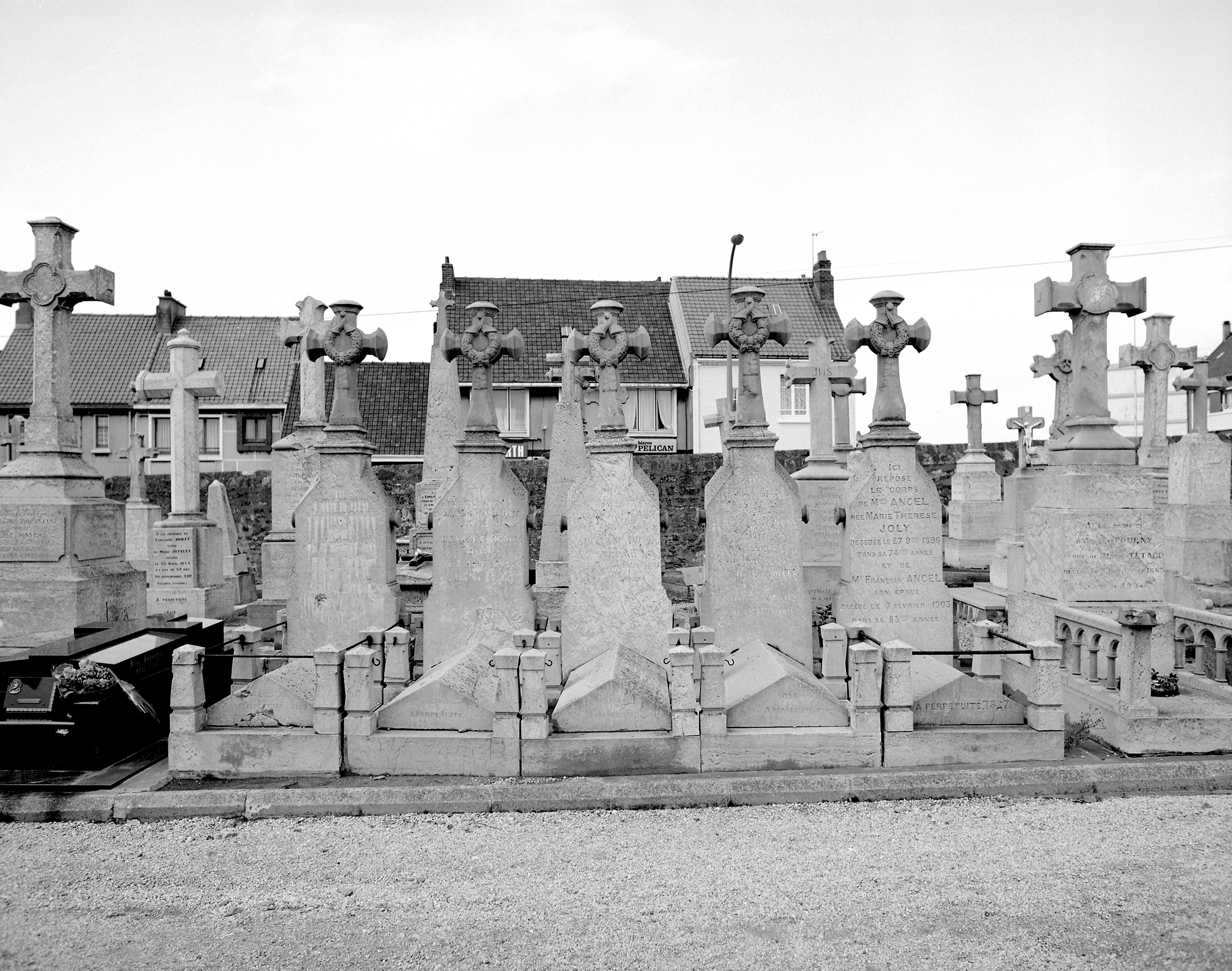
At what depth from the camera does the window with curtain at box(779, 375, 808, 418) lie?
3047 cm

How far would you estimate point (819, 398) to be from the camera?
1409 centimetres

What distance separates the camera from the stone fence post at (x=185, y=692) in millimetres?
6035

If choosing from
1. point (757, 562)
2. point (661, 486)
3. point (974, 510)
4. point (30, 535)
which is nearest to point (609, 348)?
point (757, 562)

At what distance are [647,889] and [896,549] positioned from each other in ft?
12.7

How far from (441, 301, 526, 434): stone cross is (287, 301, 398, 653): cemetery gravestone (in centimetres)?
69

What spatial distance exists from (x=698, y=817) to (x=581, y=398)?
7.72 meters

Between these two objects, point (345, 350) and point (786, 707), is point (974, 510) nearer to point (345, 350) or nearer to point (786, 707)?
point (786, 707)

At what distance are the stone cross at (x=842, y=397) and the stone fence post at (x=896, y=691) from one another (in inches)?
341

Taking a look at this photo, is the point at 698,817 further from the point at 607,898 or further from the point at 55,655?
the point at 55,655

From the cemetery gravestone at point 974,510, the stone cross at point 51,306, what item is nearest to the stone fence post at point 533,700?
the stone cross at point 51,306

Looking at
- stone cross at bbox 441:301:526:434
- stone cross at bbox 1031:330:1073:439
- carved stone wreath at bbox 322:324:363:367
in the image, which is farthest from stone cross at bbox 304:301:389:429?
stone cross at bbox 1031:330:1073:439

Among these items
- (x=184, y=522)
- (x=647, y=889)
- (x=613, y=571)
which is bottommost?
(x=647, y=889)

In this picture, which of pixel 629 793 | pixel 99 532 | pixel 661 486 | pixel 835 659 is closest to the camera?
pixel 629 793

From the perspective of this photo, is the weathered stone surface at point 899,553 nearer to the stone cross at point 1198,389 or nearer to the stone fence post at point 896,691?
the stone fence post at point 896,691
